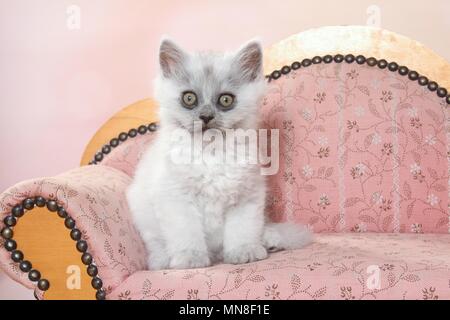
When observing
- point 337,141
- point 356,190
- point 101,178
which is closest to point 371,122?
point 337,141

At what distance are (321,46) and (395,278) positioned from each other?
1350mm

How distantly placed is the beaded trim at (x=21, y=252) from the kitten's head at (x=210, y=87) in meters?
0.55

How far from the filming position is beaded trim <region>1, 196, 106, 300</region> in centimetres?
149

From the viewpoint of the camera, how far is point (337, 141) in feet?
7.33

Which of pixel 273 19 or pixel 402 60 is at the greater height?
pixel 273 19

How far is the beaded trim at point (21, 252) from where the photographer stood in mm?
1492

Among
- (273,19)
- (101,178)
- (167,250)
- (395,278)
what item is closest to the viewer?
(395,278)

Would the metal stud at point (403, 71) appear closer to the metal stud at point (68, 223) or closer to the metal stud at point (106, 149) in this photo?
the metal stud at point (106, 149)

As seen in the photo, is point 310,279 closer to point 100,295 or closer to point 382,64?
point 100,295

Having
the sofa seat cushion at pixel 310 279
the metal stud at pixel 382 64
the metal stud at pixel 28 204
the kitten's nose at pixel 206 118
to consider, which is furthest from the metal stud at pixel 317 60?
the metal stud at pixel 28 204

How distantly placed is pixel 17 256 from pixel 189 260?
506 millimetres

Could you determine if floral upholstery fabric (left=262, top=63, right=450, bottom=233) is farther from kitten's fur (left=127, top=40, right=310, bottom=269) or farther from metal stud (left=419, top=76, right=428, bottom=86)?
kitten's fur (left=127, top=40, right=310, bottom=269)

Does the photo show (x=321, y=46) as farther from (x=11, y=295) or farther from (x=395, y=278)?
(x=11, y=295)
